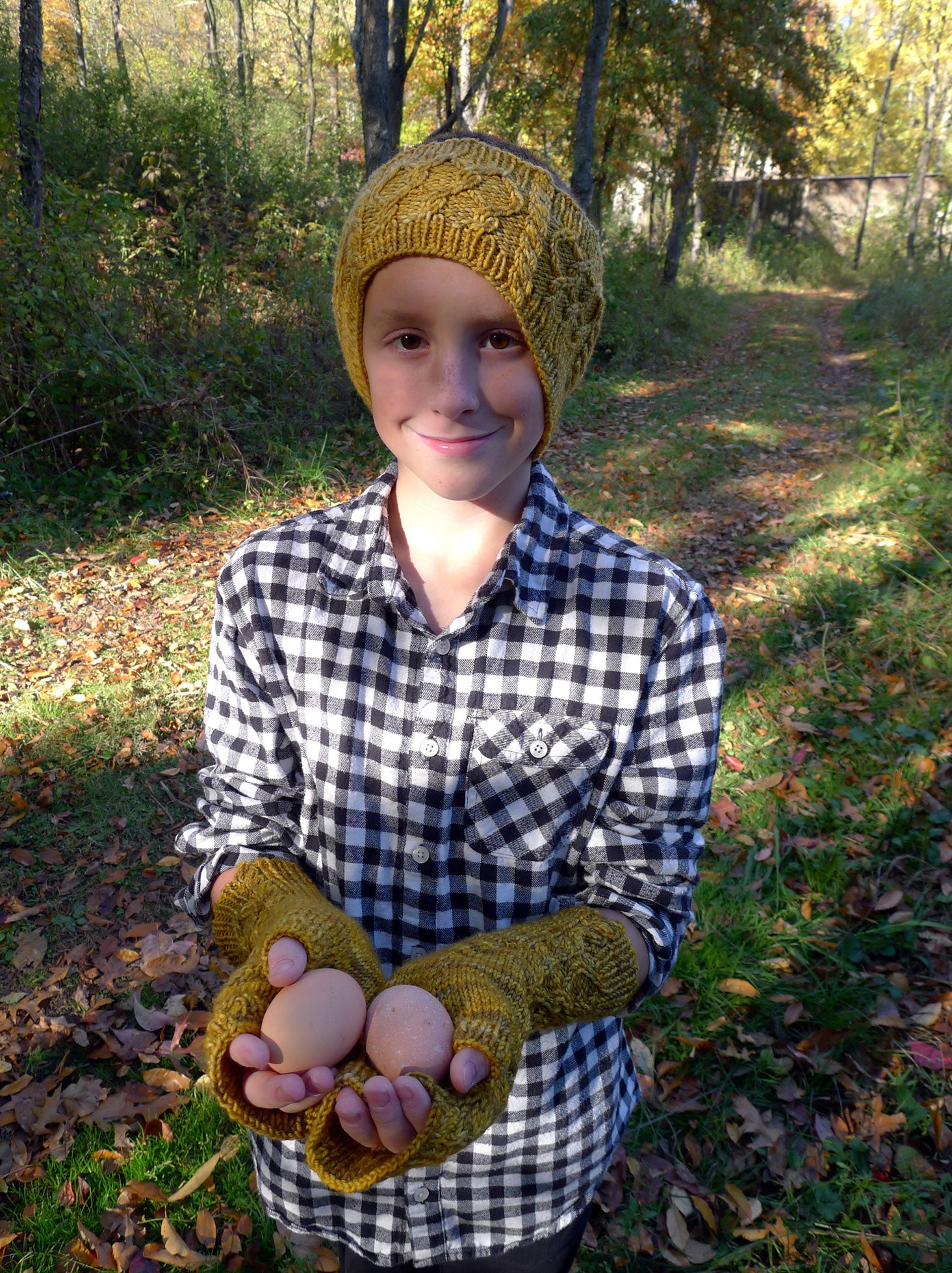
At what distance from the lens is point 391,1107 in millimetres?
976

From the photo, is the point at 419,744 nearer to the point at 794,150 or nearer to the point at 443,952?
the point at 443,952

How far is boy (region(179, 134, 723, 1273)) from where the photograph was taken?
126cm

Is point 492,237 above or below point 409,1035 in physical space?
above

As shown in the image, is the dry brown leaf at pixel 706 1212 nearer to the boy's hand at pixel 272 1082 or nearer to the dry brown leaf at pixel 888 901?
the dry brown leaf at pixel 888 901

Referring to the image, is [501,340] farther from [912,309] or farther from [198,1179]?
[912,309]

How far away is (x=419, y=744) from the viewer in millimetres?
1448

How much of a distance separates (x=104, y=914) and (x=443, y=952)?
2.95 metres

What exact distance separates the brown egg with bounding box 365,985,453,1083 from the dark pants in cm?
82

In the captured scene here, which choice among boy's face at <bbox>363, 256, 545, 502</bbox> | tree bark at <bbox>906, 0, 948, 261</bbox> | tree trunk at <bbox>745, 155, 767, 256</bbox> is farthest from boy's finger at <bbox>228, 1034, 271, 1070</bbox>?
tree trunk at <bbox>745, 155, 767, 256</bbox>

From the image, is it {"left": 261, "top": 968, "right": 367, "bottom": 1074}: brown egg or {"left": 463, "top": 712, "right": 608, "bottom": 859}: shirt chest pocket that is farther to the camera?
{"left": 463, "top": 712, "right": 608, "bottom": 859}: shirt chest pocket

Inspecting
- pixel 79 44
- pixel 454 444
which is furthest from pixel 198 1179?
pixel 79 44

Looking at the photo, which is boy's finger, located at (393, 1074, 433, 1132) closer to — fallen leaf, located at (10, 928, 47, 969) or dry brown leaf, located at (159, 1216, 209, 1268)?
dry brown leaf, located at (159, 1216, 209, 1268)

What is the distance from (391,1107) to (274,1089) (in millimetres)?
155

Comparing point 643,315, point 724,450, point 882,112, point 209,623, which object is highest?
point 882,112
